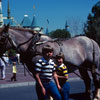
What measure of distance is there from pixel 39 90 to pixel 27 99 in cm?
334

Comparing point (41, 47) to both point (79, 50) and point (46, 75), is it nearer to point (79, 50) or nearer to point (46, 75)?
point (46, 75)

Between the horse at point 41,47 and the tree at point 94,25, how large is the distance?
3719 centimetres

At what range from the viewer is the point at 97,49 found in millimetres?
6199

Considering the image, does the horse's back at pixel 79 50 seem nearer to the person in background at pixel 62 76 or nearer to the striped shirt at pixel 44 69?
the person in background at pixel 62 76

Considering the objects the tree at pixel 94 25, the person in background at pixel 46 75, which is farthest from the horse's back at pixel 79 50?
the tree at pixel 94 25

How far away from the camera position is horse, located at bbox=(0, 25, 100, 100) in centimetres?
510

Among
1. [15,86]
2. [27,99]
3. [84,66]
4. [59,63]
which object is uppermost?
[59,63]

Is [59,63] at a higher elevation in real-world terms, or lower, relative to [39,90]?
higher

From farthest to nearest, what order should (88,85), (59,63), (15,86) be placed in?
(15,86) < (88,85) < (59,63)

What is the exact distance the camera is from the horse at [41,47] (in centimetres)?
510

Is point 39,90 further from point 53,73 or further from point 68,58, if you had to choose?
point 68,58

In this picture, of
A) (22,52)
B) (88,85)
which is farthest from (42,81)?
(88,85)

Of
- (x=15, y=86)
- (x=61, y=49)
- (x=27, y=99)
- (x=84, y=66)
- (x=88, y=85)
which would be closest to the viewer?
(x=61, y=49)

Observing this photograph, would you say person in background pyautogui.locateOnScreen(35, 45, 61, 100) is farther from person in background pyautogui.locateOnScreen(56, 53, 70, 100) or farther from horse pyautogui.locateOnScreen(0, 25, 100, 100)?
horse pyautogui.locateOnScreen(0, 25, 100, 100)
